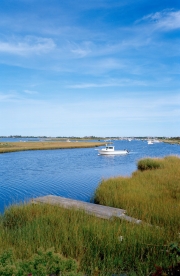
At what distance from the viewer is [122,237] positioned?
6.50 m

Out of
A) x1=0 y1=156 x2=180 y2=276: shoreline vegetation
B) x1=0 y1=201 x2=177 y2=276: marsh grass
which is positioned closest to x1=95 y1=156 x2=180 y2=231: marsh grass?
x1=0 y1=156 x2=180 y2=276: shoreline vegetation

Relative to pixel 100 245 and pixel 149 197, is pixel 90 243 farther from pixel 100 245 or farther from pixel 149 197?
pixel 149 197

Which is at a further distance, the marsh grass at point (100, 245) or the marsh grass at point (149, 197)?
the marsh grass at point (149, 197)

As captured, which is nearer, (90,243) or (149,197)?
(90,243)

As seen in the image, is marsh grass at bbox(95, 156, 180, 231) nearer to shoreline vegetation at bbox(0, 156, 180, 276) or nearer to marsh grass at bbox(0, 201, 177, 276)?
shoreline vegetation at bbox(0, 156, 180, 276)

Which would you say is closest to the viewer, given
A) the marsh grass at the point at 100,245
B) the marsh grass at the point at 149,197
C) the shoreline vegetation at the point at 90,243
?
the shoreline vegetation at the point at 90,243

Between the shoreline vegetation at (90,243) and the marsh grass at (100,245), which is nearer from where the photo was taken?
the shoreline vegetation at (90,243)

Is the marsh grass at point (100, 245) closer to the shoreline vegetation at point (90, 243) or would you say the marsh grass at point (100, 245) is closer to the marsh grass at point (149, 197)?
the shoreline vegetation at point (90, 243)

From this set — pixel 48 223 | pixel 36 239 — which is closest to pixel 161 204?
pixel 48 223

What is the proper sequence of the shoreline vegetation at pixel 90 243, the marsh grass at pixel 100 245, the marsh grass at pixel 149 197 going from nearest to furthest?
the shoreline vegetation at pixel 90 243 < the marsh grass at pixel 100 245 < the marsh grass at pixel 149 197

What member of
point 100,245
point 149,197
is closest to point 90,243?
point 100,245

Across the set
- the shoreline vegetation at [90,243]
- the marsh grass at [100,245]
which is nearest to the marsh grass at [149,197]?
the shoreline vegetation at [90,243]

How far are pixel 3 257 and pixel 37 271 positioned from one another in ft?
2.43

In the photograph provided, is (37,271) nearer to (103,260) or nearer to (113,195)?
(103,260)
